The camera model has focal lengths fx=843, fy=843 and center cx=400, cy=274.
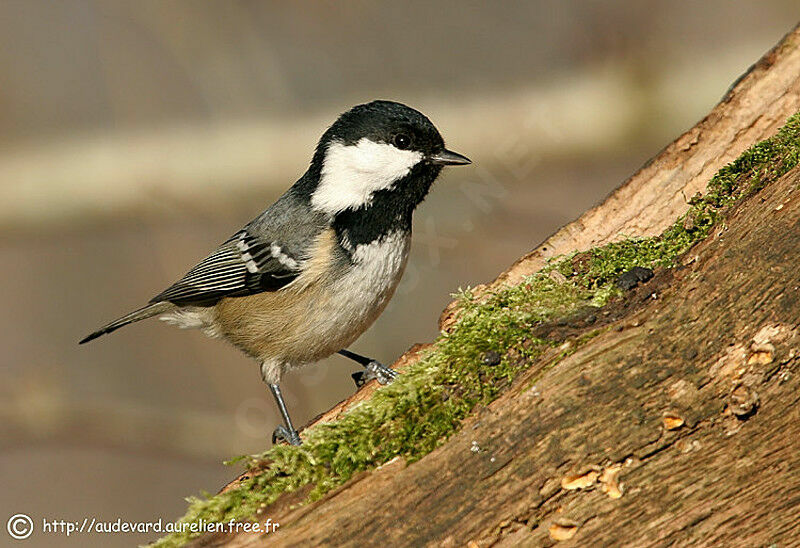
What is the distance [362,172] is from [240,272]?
64 cm

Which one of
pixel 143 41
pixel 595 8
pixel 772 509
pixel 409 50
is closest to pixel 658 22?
pixel 595 8

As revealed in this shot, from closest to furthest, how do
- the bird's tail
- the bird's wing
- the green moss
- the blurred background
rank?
the green moss
the bird's wing
the bird's tail
the blurred background

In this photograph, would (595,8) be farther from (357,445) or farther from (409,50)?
(357,445)

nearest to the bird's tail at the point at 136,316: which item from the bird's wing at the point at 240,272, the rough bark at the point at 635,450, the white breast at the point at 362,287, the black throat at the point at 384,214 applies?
the bird's wing at the point at 240,272

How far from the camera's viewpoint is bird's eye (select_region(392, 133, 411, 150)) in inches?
127

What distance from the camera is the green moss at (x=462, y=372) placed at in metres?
2.10

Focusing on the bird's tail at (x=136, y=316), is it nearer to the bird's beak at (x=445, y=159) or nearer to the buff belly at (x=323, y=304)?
the buff belly at (x=323, y=304)

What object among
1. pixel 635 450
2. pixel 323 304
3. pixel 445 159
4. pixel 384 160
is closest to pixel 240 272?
pixel 323 304

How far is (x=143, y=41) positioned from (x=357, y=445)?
381 cm

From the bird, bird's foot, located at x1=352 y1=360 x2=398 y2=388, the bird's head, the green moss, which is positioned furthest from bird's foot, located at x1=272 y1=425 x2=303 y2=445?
the bird's head

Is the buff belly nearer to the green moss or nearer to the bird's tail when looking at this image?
the bird's tail

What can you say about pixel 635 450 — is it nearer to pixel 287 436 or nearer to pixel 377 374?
pixel 377 374

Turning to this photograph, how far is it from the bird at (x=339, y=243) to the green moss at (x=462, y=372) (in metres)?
0.71

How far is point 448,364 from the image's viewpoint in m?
2.26
